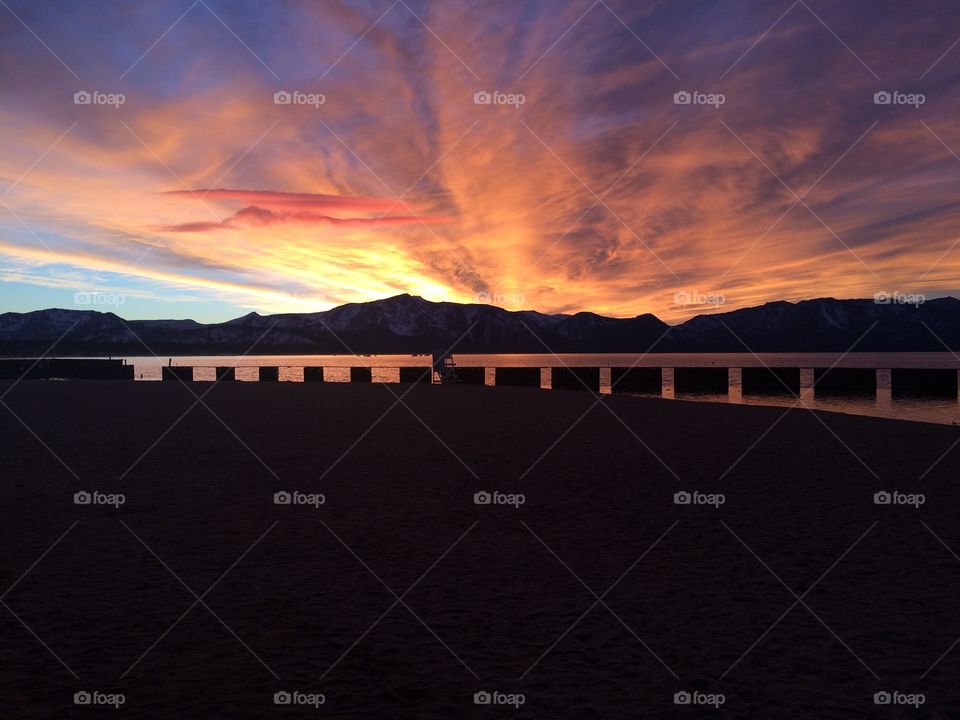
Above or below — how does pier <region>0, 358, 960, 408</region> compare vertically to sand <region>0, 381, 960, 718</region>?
above

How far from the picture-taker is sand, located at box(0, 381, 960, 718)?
4.88 m

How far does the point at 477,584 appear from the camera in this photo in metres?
7.00

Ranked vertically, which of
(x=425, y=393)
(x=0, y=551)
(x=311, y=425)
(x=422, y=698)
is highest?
(x=425, y=393)

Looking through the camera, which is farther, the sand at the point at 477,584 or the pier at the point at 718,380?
the pier at the point at 718,380

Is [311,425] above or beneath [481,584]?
above

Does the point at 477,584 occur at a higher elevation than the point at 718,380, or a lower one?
lower

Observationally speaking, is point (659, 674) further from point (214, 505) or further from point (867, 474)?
point (867, 474)

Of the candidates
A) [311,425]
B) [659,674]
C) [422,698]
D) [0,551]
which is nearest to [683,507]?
[659,674]

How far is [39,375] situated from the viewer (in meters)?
59.6

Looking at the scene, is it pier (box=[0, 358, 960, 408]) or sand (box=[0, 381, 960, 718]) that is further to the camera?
pier (box=[0, 358, 960, 408])

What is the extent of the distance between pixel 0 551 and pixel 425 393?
100 ft

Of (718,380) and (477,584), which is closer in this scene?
(477,584)

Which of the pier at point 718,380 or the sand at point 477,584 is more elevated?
the pier at point 718,380

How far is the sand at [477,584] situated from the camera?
16.0ft
